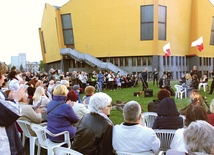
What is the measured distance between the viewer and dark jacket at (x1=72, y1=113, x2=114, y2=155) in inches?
105

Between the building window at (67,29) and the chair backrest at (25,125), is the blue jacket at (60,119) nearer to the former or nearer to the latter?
the chair backrest at (25,125)

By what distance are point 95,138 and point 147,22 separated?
28.0 m

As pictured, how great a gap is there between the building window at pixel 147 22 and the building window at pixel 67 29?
33.3ft

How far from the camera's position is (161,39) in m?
29.6

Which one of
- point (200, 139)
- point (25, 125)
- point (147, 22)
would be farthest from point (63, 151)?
point (147, 22)

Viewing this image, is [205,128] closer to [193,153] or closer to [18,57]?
[193,153]

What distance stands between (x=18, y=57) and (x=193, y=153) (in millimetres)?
134131

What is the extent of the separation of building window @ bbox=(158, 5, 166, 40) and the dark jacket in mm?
28205

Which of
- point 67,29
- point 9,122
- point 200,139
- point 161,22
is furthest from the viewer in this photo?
point 67,29

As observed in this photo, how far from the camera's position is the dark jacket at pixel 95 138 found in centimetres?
267

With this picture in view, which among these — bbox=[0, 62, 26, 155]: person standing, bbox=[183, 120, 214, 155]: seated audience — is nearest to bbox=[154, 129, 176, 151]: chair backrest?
bbox=[183, 120, 214, 155]: seated audience

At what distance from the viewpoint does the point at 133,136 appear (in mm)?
2572

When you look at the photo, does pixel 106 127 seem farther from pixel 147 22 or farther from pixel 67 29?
pixel 67 29

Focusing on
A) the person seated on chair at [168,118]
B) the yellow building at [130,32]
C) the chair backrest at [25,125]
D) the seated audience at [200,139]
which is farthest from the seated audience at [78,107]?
the yellow building at [130,32]
